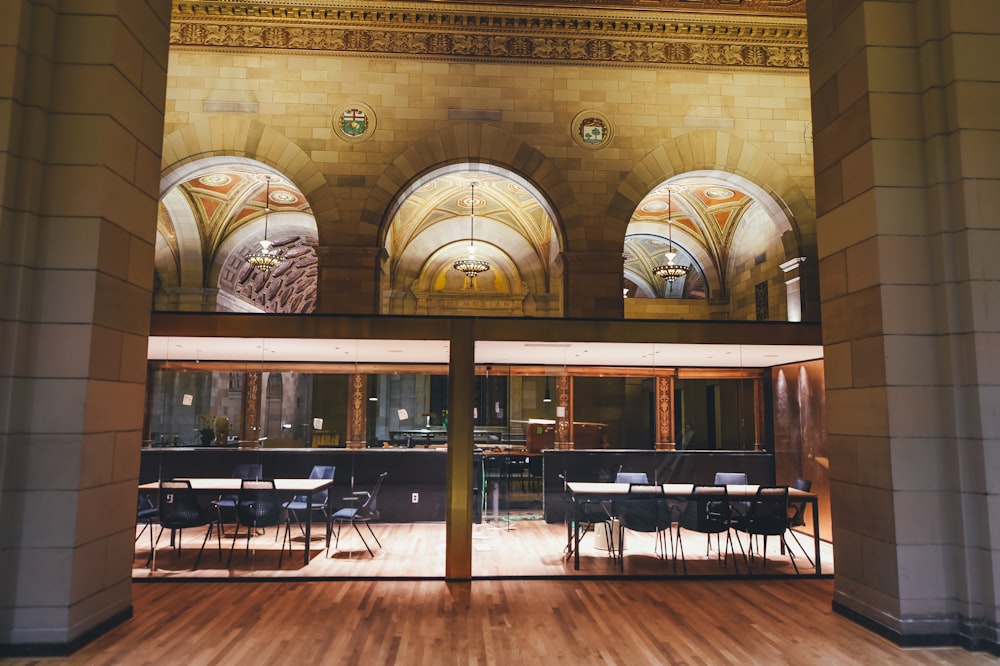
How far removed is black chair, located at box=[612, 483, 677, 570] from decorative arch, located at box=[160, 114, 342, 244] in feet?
20.1

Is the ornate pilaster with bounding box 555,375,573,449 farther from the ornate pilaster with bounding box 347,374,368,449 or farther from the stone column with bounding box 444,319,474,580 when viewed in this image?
the ornate pilaster with bounding box 347,374,368,449

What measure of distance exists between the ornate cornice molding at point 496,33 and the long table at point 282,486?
7029mm

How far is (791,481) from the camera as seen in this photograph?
309 inches

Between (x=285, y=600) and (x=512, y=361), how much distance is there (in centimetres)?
354

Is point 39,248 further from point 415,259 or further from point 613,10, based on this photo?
point 415,259

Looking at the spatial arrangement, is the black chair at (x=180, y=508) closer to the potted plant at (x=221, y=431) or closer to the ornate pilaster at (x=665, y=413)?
the potted plant at (x=221, y=431)

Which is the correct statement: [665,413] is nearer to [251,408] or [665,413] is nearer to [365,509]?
[365,509]

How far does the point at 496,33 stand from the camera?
10250 mm

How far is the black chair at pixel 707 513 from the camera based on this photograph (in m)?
6.95

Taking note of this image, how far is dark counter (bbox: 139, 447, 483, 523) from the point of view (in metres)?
6.89

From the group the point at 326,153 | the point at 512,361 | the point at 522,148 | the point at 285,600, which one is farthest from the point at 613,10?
the point at 285,600

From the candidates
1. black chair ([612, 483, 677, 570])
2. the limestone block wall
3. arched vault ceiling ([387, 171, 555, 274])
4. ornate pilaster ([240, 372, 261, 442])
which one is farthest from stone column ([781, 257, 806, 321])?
ornate pilaster ([240, 372, 261, 442])

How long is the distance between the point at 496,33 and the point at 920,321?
26.4 feet

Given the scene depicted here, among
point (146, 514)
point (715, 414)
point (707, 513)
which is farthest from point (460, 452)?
point (146, 514)
